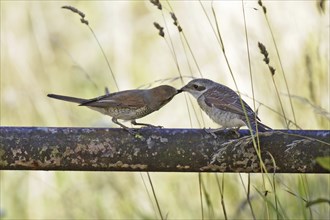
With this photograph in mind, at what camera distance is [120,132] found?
6.86 ft

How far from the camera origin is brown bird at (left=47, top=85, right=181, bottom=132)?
2.78 m

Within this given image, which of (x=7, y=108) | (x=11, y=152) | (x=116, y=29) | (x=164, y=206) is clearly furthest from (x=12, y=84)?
(x=11, y=152)

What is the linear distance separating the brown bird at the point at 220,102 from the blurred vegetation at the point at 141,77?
346 millimetres

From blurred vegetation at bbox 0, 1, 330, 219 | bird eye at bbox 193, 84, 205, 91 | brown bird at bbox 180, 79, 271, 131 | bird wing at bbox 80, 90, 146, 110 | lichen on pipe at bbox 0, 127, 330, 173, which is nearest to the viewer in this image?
lichen on pipe at bbox 0, 127, 330, 173

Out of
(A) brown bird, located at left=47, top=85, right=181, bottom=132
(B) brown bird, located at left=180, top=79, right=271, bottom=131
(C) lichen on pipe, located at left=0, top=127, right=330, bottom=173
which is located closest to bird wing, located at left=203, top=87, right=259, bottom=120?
(B) brown bird, located at left=180, top=79, right=271, bottom=131

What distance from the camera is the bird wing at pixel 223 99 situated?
3116 millimetres

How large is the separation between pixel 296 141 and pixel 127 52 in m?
3.94

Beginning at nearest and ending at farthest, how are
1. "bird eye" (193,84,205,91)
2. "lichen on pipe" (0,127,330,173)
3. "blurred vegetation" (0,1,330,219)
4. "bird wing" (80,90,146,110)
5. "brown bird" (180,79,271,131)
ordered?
"lichen on pipe" (0,127,330,173) < "bird wing" (80,90,146,110) < "brown bird" (180,79,271,131) < "bird eye" (193,84,205,91) < "blurred vegetation" (0,1,330,219)

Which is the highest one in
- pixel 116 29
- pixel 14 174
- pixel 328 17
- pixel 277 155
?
pixel 277 155

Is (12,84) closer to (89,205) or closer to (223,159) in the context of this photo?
(89,205)

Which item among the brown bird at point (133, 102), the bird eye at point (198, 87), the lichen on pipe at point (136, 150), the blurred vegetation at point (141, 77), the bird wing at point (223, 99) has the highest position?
the lichen on pipe at point (136, 150)

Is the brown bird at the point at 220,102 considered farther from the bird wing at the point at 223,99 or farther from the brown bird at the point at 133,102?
the brown bird at the point at 133,102

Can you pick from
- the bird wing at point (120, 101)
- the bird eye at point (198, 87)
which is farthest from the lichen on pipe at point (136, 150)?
the bird eye at point (198, 87)

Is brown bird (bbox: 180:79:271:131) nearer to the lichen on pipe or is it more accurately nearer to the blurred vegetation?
the blurred vegetation
